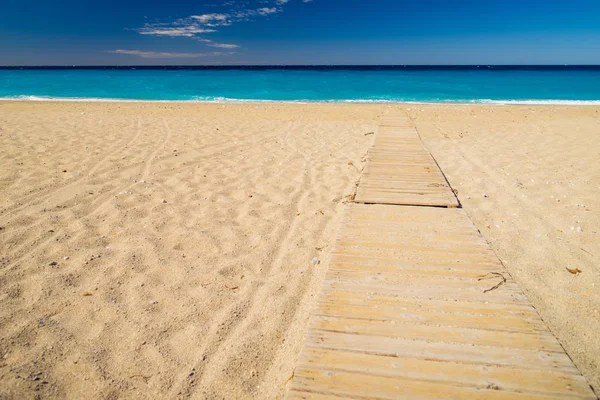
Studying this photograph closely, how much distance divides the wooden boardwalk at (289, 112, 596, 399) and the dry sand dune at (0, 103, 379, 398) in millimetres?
447

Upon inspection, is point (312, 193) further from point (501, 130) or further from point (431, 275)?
point (501, 130)

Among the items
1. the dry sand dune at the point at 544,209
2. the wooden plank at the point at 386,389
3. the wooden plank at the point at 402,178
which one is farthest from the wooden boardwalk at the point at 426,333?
the wooden plank at the point at 402,178

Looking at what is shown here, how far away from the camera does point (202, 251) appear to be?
3449mm

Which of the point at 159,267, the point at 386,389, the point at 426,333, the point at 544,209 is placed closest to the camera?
the point at 386,389

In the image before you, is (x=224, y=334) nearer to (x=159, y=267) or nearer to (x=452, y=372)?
(x=159, y=267)

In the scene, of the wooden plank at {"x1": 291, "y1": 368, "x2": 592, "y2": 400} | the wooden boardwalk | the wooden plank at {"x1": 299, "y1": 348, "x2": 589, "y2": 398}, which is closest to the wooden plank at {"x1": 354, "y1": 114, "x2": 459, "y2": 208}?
the wooden boardwalk

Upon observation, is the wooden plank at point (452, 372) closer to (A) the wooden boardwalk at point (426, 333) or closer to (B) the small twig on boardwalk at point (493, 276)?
(A) the wooden boardwalk at point (426, 333)

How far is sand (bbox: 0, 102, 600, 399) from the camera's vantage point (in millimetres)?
2164

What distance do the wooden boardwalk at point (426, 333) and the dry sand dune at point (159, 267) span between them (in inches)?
17.6

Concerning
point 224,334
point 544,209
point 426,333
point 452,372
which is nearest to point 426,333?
point 426,333

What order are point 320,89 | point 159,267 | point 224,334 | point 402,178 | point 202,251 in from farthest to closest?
point 320,89
point 402,178
point 202,251
point 159,267
point 224,334

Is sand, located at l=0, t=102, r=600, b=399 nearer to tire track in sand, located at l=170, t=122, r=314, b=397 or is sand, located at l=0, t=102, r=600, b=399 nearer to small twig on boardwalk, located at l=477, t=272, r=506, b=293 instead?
tire track in sand, located at l=170, t=122, r=314, b=397

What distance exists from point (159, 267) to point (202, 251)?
17.5 inches

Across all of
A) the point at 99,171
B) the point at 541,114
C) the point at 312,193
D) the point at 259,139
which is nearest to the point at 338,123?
the point at 259,139
